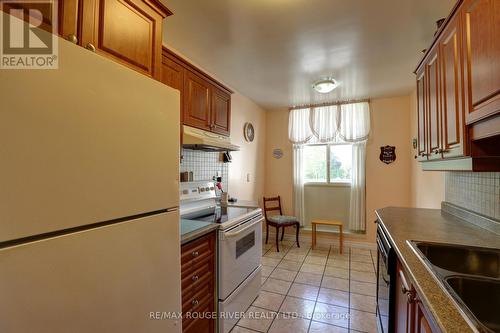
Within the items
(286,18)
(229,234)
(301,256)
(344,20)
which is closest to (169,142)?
(229,234)

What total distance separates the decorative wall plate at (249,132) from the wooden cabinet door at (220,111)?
101cm

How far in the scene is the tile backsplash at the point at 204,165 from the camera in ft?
7.83

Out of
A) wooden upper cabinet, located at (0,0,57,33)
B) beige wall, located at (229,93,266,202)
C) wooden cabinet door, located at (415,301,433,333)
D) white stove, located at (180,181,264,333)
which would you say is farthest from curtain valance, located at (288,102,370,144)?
wooden upper cabinet, located at (0,0,57,33)

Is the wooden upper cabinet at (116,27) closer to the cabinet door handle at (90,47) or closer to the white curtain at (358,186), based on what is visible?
the cabinet door handle at (90,47)

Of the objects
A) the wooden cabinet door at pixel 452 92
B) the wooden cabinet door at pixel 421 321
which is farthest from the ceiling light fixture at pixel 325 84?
the wooden cabinet door at pixel 421 321

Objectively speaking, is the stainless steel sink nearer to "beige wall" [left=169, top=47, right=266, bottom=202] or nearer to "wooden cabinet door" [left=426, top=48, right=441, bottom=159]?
"wooden cabinet door" [left=426, top=48, right=441, bottom=159]

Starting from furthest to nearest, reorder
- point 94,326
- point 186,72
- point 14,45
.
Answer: point 186,72 → point 94,326 → point 14,45

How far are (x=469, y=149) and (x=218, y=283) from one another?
5.72 ft

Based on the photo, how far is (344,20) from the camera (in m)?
1.77

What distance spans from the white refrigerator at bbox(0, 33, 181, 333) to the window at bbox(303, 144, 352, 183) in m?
3.45

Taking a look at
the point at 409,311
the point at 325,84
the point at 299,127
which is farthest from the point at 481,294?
the point at 299,127

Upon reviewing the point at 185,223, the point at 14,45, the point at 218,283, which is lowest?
the point at 218,283

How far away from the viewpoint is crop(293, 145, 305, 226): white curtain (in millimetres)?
4082

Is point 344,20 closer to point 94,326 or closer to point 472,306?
point 472,306
